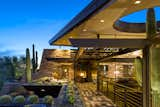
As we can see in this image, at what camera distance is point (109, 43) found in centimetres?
589

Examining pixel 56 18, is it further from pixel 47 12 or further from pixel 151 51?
pixel 151 51

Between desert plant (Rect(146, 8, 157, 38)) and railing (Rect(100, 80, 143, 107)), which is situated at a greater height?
desert plant (Rect(146, 8, 157, 38))

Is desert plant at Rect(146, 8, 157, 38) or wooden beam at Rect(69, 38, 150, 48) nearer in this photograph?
wooden beam at Rect(69, 38, 150, 48)

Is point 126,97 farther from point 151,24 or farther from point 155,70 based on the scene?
point 151,24

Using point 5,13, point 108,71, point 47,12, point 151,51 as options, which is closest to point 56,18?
point 47,12

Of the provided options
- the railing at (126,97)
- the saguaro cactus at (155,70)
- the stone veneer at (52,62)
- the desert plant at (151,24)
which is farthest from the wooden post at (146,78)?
the stone veneer at (52,62)

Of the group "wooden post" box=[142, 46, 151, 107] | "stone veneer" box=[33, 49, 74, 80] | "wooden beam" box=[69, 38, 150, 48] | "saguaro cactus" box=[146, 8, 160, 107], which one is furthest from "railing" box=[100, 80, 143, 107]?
"stone veneer" box=[33, 49, 74, 80]

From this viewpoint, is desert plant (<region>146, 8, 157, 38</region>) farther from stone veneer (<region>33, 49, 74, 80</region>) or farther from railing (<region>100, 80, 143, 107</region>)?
stone veneer (<region>33, 49, 74, 80</region>)

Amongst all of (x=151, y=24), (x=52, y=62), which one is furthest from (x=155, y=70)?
(x=52, y=62)

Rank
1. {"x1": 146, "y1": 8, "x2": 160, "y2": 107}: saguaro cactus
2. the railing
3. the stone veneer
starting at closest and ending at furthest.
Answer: {"x1": 146, "y1": 8, "x2": 160, "y2": 107}: saguaro cactus → the railing → the stone veneer

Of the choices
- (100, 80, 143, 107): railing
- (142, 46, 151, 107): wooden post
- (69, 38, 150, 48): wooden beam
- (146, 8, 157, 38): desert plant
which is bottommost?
(100, 80, 143, 107): railing

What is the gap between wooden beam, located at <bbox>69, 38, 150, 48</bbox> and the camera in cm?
573

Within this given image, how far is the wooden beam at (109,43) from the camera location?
18.8 ft

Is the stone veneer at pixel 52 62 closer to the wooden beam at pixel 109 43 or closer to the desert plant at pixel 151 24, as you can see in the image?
the desert plant at pixel 151 24
